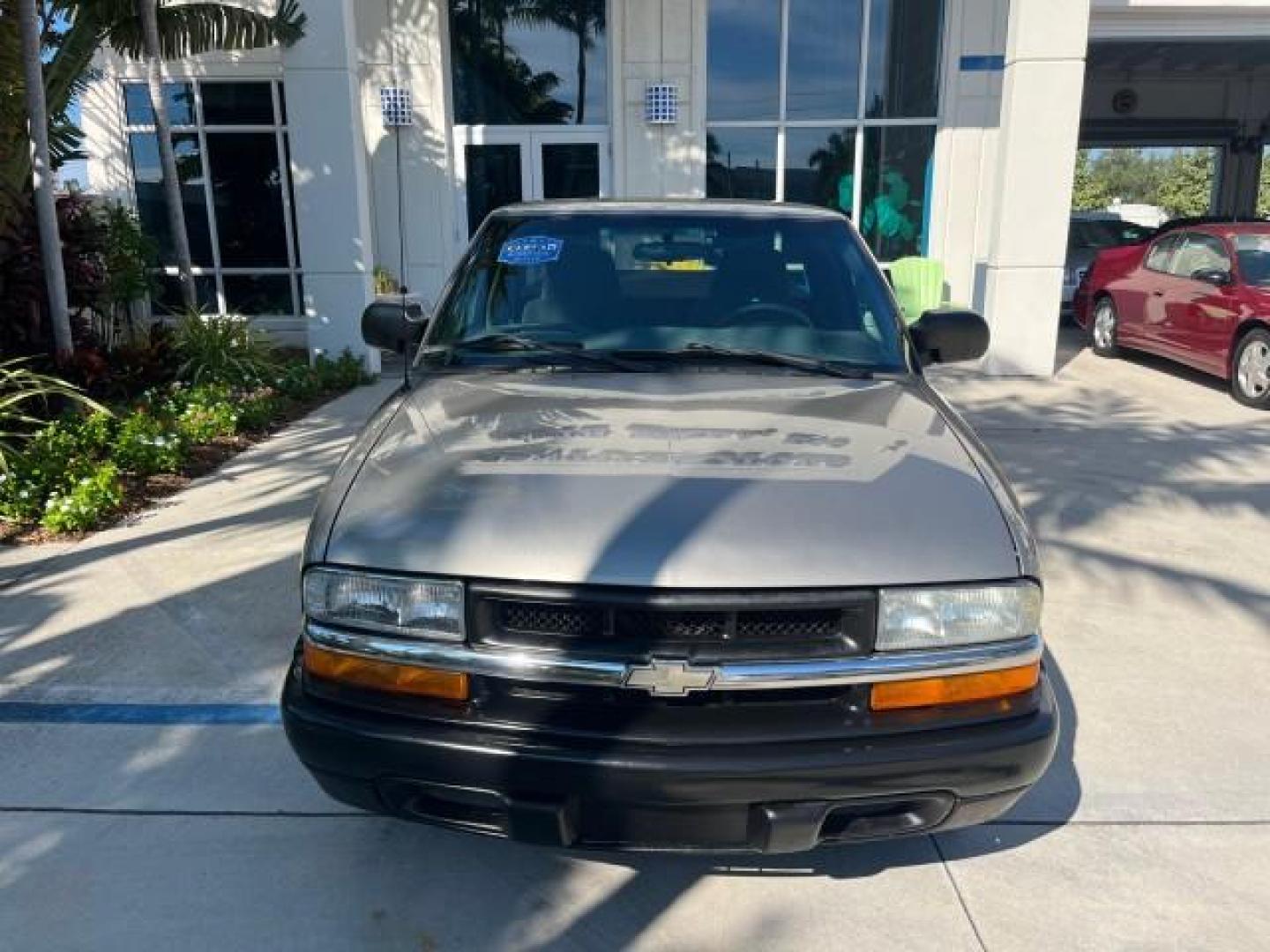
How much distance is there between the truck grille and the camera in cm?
221

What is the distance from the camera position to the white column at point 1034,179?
10.3 m

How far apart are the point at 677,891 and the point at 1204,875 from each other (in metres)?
1.54

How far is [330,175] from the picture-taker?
10250 millimetres

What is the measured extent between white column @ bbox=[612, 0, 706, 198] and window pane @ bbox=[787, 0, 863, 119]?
1.25 metres

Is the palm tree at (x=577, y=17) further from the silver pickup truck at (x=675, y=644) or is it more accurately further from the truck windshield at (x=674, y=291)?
the silver pickup truck at (x=675, y=644)

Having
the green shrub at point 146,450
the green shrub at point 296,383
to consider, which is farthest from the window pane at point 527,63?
the green shrub at point 146,450

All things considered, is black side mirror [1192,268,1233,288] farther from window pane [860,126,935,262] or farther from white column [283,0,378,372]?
white column [283,0,378,372]

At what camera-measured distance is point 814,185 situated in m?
13.2

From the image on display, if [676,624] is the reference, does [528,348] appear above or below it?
above

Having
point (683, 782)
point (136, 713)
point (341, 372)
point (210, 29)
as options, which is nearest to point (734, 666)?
point (683, 782)

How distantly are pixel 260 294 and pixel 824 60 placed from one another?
819cm

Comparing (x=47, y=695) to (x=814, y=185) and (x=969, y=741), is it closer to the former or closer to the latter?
(x=969, y=741)

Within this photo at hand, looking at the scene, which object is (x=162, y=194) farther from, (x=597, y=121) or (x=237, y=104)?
(x=597, y=121)

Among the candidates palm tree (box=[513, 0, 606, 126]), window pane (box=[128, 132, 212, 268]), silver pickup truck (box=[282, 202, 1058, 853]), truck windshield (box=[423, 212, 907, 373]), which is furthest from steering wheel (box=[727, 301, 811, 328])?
window pane (box=[128, 132, 212, 268])
